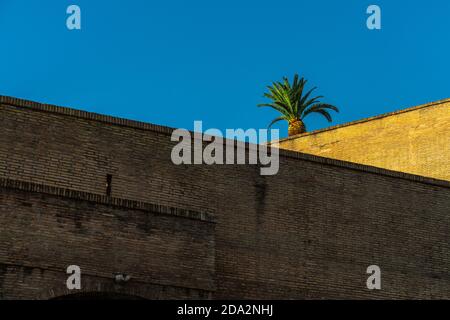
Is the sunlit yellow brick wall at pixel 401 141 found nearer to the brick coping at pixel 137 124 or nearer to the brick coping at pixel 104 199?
the brick coping at pixel 137 124

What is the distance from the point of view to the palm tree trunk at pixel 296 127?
43906mm

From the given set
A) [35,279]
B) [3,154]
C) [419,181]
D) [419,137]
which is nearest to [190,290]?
[35,279]

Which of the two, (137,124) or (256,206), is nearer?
(137,124)

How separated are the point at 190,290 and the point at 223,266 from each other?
2.12 metres

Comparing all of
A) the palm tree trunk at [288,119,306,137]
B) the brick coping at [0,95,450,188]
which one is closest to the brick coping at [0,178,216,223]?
the brick coping at [0,95,450,188]

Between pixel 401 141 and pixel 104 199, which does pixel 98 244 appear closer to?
pixel 104 199

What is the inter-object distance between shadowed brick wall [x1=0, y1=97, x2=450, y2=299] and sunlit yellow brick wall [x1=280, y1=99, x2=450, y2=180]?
594 centimetres

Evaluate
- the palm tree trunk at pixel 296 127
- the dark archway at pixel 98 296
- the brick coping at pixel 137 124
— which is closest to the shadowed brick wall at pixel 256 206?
the brick coping at pixel 137 124

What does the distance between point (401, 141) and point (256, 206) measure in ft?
35.1

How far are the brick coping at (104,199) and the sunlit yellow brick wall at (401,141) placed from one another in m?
12.5

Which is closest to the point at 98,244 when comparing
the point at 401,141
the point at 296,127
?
the point at 401,141

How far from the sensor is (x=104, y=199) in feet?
67.8

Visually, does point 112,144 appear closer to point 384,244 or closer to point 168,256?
point 168,256

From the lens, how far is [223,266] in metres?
23.1
